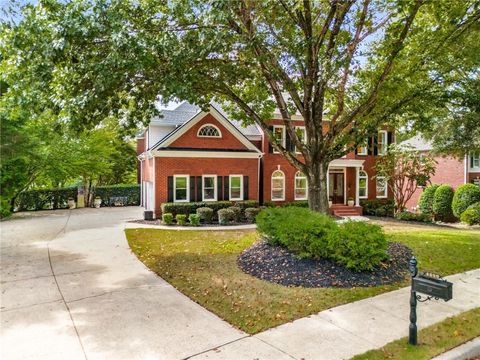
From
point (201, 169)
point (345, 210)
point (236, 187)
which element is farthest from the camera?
point (345, 210)

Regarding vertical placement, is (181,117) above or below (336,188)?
above

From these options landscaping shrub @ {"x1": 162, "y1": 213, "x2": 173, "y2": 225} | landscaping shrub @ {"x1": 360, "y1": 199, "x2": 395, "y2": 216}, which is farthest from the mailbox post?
landscaping shrub @ {"x1": 360, "y1": 199, "x2": 395, "y2": 216}

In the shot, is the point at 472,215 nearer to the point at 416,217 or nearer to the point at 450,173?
the point at 416,217

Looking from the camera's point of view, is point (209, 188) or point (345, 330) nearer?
point (345, 330)

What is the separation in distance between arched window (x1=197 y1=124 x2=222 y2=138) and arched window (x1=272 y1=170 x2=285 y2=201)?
5.00 m


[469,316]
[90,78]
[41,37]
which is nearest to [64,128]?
[90,78]

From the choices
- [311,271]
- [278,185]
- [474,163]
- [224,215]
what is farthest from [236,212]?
[474,163]

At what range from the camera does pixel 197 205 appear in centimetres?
1867

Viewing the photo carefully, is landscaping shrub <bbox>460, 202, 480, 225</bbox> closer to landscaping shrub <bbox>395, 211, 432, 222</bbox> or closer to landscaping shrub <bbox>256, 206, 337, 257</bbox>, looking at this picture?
landscaping shrub <bbox>395, 211, 432, 222</bbox>

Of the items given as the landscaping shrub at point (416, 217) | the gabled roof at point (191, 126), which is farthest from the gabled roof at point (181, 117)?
the landscaping shrub at point (416, 217)

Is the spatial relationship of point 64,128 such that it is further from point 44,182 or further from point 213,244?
point 44,182

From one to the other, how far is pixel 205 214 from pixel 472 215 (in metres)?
16.3

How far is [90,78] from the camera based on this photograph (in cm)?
741

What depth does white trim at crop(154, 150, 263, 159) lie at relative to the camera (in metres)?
18.4
